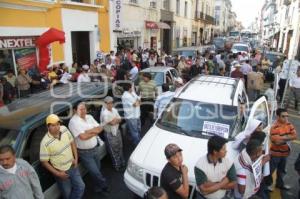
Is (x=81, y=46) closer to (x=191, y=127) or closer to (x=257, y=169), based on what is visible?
(x=191, y=127)

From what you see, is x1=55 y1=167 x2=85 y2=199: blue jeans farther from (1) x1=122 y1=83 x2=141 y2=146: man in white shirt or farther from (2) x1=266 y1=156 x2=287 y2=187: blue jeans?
(2) x1=266 y1=156 x2=287 y2=187: blue jeans

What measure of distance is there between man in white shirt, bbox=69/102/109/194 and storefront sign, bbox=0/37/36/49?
6.35 m

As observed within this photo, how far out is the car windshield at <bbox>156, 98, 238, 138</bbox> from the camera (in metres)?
5.21

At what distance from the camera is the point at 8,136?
4184mm

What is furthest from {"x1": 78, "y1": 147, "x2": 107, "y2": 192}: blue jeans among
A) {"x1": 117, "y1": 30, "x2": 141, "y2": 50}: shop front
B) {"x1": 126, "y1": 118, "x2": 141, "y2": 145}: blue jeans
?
{"x1": 117, "y1": 30, "x2": 141, "y2": 50}: shop front

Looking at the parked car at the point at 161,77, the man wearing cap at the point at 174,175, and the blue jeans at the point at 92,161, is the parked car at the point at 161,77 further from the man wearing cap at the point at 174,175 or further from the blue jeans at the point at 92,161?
the man wearing cap at the point at 174,175

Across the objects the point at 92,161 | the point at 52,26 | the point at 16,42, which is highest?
the point at 52,26

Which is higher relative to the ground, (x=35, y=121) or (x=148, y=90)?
(x=35, y=121)

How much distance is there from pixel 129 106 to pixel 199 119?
1855 mm

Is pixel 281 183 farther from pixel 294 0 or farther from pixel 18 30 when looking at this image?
pixel 294 0

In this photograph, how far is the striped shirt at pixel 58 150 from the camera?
4188 mm

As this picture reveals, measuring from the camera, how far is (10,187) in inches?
130

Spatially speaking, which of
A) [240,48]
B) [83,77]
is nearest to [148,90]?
[83,77]

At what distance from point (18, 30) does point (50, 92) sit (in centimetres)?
573
